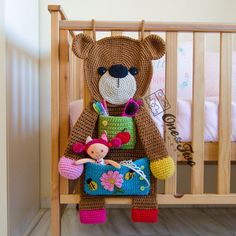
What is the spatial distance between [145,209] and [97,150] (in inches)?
9.9

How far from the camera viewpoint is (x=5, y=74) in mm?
1131

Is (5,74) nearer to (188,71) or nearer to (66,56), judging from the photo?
(66,56)

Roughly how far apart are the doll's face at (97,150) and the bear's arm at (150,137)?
Result: 0.42 feet

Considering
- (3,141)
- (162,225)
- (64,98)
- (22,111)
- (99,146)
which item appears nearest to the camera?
(99,146)

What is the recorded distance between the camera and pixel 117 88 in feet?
3.13

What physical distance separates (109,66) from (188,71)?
0.71 metres

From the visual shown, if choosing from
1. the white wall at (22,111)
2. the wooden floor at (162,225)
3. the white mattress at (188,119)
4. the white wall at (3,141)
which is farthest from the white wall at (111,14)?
the white mattress at (188,119)

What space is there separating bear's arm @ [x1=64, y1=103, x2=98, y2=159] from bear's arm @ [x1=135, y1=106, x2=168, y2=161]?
145mm

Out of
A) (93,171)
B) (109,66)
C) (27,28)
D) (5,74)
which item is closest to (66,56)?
(109,66)

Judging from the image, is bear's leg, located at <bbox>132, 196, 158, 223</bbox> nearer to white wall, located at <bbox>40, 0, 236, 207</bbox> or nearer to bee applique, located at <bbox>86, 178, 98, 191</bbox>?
bee applique, located at <bbox>86, 178, 98, 191</bbox>

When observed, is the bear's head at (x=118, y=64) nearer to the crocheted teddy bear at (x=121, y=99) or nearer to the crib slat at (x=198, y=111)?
the crocheted teddy bear at (x=121, y=99)

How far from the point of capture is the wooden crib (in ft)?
3.26

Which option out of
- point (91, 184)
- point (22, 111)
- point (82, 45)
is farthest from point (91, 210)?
point (22, 111)

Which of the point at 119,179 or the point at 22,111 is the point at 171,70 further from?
the point at 22,111
